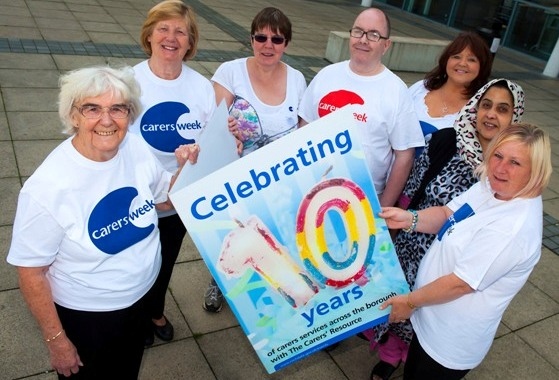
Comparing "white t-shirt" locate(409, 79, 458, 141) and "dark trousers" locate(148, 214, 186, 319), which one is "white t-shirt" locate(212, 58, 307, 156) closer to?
"dark trousers" locate(148, 214, 186, 319)

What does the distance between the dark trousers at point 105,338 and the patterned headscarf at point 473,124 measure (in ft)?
5.99

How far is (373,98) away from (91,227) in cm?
161

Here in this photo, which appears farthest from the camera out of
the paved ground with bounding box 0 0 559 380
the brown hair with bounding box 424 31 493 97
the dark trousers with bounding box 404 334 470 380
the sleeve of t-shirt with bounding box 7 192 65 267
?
the brown hair with bounding box 424 31 493 97

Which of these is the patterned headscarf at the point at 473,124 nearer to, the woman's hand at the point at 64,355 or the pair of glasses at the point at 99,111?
the pair of glasses at the point at 99,111

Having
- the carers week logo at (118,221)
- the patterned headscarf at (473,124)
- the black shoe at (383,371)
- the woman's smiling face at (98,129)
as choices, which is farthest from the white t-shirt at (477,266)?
the woman's smiling face at (98,129)

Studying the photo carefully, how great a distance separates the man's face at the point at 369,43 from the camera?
8.38 ft

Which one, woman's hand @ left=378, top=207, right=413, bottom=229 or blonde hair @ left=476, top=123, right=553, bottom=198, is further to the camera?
woman's hand @ left=378, top=207, right=413, bottom=229

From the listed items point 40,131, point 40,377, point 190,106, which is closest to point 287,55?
point 40,131

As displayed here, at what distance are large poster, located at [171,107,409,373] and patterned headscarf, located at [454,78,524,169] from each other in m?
0.80

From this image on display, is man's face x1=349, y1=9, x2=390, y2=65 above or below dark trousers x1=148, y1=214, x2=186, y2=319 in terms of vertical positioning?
above

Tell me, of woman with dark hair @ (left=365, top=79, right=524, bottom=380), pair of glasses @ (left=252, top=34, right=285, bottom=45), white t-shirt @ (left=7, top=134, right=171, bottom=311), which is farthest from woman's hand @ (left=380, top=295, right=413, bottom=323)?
pair of glasses @ (left=252, top=34, right=285, bottom=45)

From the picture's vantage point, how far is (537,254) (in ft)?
6.20

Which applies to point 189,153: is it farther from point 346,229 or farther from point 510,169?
point 510,169

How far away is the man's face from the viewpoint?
8.38 feet
